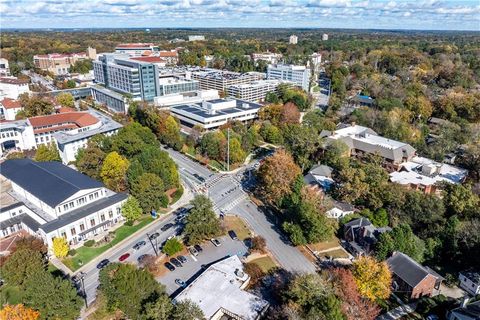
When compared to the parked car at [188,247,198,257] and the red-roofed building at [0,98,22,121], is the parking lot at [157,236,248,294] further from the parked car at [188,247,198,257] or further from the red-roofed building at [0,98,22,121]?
the red-roofed building at [0,98,22,121]

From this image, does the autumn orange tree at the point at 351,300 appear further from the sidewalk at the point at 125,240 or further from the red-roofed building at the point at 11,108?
the red-roofed building at the point at 11,108

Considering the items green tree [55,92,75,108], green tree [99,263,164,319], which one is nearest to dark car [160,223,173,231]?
green tree [99,263,164,319]

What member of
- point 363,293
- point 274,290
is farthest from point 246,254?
point 363,293

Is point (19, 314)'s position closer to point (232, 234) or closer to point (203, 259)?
point (203, 259)

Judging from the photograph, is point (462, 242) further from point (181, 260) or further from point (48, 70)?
point (48, 70)

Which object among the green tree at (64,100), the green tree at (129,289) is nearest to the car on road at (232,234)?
the green tree at (129,289)

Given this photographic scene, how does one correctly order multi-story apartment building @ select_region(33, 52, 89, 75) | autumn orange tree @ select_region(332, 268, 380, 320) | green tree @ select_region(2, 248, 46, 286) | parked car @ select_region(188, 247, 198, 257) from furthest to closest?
1. multi-story apartment building @ select_region(33, 52, 89, 75)
2. parked car @ select_region(188, 247, 198, 257)
3. green tree @ select_region(2, 248, 46, 286)
4. autumn orange tree @ select_region(332, 268, 380, 320)
